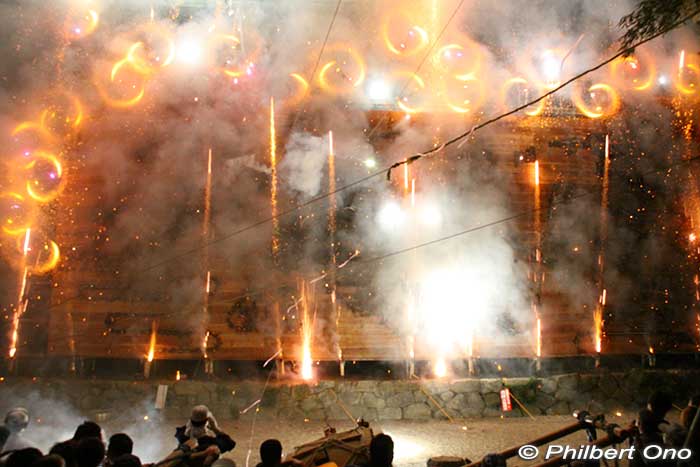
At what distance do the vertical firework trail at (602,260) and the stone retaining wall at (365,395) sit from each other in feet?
5.69

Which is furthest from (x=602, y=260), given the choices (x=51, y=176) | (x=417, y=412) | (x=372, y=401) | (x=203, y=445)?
(x=51, y=176)

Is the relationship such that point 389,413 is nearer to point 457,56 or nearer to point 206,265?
point 206,265

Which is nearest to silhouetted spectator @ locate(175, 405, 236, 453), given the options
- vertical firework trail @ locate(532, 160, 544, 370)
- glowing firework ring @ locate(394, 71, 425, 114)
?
vertical firework trail @ locate(532, 160, 544, 370)

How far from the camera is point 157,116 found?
41.6 ft

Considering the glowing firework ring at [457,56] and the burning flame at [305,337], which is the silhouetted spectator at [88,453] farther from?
the glowing firework ring at [457,56]

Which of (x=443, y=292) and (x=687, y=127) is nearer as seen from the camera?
(x=443, y=292)

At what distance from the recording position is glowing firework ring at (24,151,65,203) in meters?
12.0

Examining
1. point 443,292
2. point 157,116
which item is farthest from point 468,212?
point 157,116

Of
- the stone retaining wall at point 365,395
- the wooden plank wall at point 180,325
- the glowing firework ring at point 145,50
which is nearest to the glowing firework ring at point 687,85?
the wooden plank wall at point 180,325

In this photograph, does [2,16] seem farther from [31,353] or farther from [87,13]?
[31,353]

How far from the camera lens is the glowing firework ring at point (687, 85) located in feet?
49.1

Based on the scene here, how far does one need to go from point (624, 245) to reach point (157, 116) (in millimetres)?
13106

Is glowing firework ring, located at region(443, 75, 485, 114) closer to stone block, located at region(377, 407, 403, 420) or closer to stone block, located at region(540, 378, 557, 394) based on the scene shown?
stone block, located at region(540, 378, 557, 394)

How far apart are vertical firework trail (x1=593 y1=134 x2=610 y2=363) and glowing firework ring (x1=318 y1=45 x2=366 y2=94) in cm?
734
